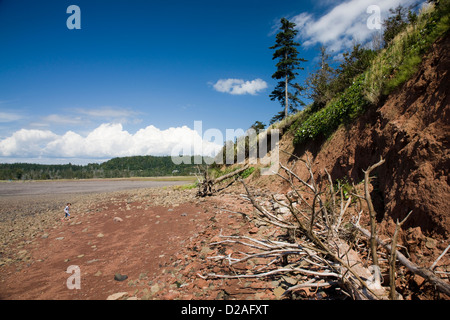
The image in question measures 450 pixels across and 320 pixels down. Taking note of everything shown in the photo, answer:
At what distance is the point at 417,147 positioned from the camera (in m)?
3.47

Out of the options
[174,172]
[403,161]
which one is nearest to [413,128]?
[403,161]

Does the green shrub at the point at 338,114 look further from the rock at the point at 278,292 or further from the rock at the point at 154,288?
the rock at the point at 154,288

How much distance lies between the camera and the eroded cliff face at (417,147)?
2967 millimetres

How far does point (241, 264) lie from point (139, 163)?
576 feet

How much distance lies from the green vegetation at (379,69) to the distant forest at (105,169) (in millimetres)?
97367

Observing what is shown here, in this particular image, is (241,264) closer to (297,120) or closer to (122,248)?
(122,248)

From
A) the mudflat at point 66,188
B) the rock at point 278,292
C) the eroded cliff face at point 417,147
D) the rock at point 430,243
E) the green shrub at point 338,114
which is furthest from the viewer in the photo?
the mudflat at point 66,188

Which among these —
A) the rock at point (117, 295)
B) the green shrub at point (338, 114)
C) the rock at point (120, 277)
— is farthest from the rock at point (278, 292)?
the green shrub at point (338, 114)

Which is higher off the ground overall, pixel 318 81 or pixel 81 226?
pixel 318 81

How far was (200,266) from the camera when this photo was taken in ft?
13.7

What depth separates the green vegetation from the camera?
15.4 feet

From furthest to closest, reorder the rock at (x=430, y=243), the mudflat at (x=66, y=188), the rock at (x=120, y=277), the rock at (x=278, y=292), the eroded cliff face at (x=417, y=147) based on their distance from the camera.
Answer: the mudflat at (x=66, y=188) < the rock at (x=120, y=277) < the eroded cliff face at (x=417, y=147) < the rock at (x=278, y=292) < the rock at (x=430, y=243)

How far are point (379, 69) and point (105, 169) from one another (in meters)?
171

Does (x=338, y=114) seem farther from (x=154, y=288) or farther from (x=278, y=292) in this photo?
(x=154, y=288)
